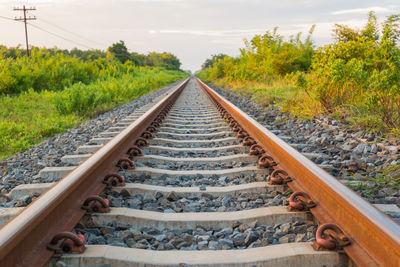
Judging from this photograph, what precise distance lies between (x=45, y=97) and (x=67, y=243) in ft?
29.4

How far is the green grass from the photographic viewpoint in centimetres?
551

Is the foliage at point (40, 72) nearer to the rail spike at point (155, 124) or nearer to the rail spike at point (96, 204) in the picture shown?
the rail spike at point (155, 124)

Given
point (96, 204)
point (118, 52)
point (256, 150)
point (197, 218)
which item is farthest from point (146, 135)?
point (118, 52)

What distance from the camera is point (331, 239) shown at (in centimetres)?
158

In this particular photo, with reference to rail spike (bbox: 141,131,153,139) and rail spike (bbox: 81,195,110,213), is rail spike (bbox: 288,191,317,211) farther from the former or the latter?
rail spike (bbox: 141,131,153,139)

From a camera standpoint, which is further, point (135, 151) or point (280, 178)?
point (135, 151)

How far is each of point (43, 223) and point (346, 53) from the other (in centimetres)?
617

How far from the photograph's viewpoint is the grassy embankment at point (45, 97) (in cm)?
584

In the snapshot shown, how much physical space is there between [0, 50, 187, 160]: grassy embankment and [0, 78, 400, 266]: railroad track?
3004mm

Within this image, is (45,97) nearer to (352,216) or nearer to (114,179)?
(114,179)

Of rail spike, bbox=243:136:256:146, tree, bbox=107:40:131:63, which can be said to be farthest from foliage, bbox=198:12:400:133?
tree, bbox=107:40:131:63

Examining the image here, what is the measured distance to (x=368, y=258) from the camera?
4.62ft

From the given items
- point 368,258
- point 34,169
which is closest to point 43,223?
point 368,258

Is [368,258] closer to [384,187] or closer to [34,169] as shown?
[384,187]
